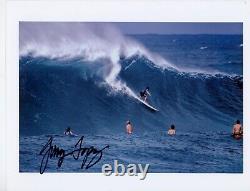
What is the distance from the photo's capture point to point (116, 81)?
254 centimetres

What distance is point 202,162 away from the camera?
8.29 feet

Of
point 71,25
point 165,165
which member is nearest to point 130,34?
point 71,25

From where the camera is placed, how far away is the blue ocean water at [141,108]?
2.53 m

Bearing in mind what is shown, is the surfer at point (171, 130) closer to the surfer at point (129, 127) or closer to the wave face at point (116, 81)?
the wave face at point (116, 81)

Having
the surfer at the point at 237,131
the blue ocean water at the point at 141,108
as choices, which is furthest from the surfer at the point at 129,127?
the surfer at the point at 237,131
